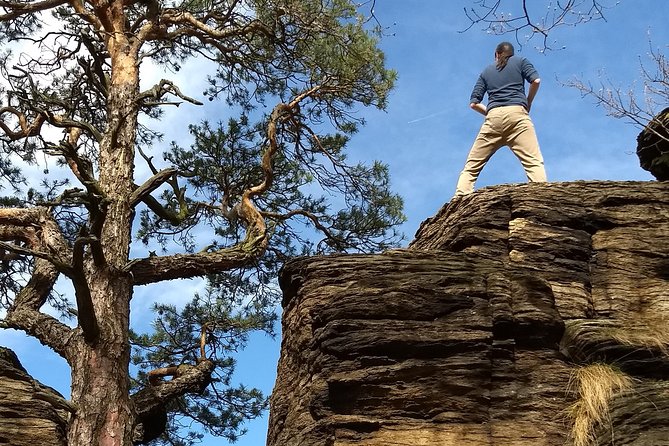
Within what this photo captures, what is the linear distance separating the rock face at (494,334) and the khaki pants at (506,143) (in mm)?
974

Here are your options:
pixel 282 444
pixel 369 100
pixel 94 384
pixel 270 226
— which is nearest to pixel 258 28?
pixel 369 100

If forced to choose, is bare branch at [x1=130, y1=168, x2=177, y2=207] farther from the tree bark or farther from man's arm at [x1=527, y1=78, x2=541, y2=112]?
man's arm at [x1=527, y1=78, x2=541, y2=112]

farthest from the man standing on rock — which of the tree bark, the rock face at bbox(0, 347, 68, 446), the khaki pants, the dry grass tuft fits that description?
the rock face at bbox(0, 347, 68, 446)

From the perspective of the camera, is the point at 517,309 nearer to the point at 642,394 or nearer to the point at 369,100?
the point at 642,394

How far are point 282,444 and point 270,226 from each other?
5.99m

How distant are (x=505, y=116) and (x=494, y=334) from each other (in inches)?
110

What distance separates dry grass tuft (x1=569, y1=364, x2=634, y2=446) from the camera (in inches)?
191

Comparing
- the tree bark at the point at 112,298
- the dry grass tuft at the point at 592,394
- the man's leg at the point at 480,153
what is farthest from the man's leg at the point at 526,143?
the tree bark at the point at 112,298

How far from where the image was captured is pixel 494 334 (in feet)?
17.8

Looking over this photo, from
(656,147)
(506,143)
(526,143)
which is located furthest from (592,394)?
(656,147)

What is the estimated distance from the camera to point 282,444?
5.87m

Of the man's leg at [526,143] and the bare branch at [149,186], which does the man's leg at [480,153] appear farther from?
the bare branch at [149,186]

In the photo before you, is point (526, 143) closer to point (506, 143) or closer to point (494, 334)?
point (506, 143)

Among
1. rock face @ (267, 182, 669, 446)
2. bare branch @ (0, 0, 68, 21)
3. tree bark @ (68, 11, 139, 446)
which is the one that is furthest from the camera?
bare branch @ (0, 0, 68, 21)
